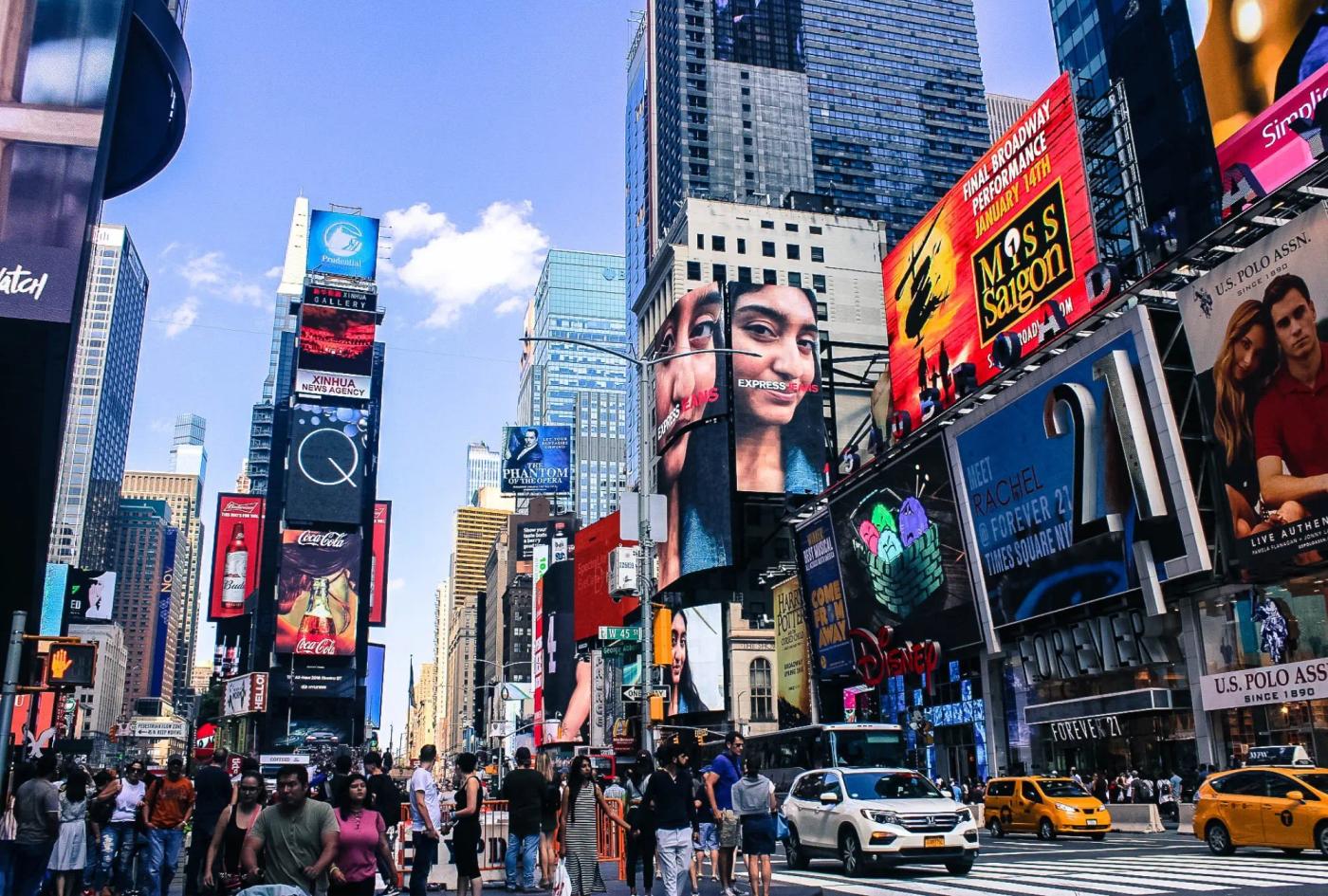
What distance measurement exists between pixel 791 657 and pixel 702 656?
1229 centimetres

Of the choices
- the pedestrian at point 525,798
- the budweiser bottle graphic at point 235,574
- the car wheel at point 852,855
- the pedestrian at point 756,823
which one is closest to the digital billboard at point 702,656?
the car wheel at point 852,855

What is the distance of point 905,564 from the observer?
48094 mm

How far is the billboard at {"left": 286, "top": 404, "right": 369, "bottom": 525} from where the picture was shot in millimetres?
111562

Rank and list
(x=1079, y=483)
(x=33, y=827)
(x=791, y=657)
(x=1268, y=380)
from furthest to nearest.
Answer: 1. (x=791, y=657)
2. (x=1079, y=483)
3. (x=1268, y=380)
4. (x=33, y=827)

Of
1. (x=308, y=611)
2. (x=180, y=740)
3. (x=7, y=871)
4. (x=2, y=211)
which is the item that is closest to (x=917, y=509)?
(x=2, y=211)

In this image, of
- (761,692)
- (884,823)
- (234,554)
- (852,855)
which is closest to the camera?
(884,823)

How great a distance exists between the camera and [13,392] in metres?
27.8

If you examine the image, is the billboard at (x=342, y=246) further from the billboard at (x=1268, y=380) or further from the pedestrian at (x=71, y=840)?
the pedestrian at (x=71, y=840)

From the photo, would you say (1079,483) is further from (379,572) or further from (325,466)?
(379,572)

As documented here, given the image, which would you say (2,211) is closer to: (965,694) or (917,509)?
(917,509)

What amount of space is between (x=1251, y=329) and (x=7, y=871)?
29.8 m

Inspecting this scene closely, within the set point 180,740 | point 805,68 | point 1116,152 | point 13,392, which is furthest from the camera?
point 180,740

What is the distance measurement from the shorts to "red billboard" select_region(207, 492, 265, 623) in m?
120

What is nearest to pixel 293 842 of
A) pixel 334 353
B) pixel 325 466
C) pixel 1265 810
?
pixel 1265 810
